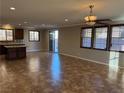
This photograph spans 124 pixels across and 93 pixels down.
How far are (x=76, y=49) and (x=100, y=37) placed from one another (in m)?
2.14

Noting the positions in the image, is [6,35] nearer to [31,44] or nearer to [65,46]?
[31,44]

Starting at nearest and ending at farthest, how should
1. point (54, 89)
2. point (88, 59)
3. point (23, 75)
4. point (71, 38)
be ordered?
point (54, 89) → point (23, 75) → point (88, 59) → point (71, 38)

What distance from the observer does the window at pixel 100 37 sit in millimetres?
6863

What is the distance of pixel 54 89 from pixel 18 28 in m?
8.68

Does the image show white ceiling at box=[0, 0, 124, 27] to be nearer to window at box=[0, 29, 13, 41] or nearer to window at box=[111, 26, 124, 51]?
window at box=[111, 26, 124, 51]

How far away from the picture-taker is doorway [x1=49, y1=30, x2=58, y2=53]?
11391 mm

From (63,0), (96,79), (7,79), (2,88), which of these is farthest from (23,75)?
(63,0)

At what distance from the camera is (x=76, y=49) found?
8.76 metres

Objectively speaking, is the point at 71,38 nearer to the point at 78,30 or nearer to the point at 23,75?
the point at 78,30

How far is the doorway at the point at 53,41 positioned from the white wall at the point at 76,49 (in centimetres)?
95

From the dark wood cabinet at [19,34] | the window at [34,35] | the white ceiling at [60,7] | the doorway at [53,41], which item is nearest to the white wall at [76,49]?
the doorway at [53,41]

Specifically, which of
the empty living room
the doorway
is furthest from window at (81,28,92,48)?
the doorway

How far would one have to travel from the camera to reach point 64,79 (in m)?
4.31

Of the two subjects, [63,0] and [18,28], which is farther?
[18,28]
